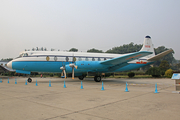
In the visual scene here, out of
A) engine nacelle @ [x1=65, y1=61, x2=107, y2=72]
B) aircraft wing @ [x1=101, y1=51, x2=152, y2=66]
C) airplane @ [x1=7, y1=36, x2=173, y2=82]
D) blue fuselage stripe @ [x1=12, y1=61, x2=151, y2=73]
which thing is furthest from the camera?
blue fuselage stripe @ [x1=12, y1=61, x2=151, y2=73]

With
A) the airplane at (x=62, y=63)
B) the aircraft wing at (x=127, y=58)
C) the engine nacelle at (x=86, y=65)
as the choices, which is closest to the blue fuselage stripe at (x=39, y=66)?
the airplane at (x=62, y=63)

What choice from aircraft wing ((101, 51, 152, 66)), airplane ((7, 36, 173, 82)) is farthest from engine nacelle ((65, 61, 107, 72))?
aircraft wing ((101, 51, 152, 66))

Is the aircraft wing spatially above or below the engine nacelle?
above

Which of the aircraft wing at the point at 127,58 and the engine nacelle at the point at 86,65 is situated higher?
the aircraft wing at the point at 127,58

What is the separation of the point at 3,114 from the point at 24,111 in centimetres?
73

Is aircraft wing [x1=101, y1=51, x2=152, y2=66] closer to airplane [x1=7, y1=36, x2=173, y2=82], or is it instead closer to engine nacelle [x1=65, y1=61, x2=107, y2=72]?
airplane [x1=7, y1=36, x2=173, y2=82]

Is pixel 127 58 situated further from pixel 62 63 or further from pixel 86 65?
pixel 62 63

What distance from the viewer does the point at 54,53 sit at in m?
20.3

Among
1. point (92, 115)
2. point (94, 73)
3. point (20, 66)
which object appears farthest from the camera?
point (94, 73)

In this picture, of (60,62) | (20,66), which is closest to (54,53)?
(60,62)

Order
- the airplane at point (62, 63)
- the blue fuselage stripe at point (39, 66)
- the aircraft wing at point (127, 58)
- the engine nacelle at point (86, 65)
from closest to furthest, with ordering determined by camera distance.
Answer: the aircraft wing at point (127, 58)
the engine nacelle at point (86, 65)
the airplane at point (62, 63)
the blue fuselage stripe at point (39, 66)

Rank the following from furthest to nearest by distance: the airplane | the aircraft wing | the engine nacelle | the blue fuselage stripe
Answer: the blue fuselage stripe → the airplane → the engine nacelle → the aircraft wing

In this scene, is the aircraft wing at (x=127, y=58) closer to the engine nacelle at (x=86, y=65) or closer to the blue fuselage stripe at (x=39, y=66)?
the engine nacelle at (x=86, y=65)

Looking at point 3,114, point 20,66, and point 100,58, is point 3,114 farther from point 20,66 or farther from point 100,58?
point 100,58
